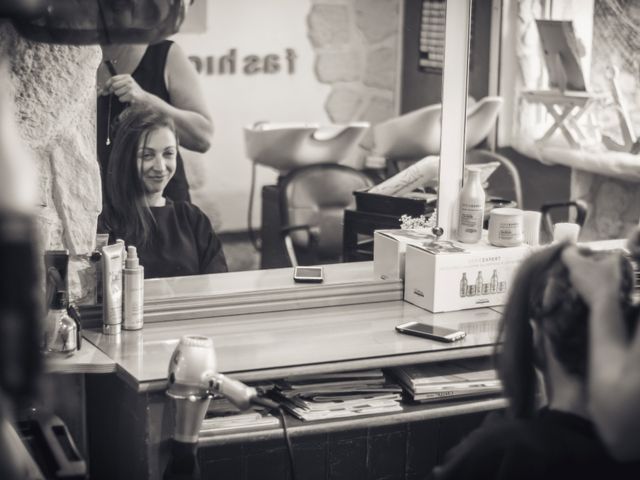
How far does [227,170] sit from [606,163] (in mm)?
1878

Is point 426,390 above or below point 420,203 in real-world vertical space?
below

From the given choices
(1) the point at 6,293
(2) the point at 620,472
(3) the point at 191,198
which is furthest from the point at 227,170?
(1) the point at 6,293

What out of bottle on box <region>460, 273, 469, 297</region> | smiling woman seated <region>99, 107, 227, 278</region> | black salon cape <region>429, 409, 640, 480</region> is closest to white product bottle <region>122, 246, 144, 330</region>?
smiling woman seated <region>99, 107, 227, 278</region>

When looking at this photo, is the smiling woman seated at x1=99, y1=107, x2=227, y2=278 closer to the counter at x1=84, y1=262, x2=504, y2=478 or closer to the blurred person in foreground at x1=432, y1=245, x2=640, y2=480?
the counter at x1=84, y1=262, x2=504, y2=478

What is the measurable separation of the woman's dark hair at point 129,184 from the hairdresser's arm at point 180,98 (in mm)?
54

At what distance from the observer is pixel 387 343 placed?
286cm

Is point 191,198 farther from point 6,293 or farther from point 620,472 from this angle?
point 6,293

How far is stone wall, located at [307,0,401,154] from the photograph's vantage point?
5.14 m

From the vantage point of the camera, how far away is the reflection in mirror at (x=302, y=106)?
4.39 metres

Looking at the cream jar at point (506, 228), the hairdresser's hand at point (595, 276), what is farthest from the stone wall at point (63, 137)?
the hairdresser's hand at point (595, 276)

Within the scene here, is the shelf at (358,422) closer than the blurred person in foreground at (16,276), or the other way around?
the blurred person in foreground at (16,276)

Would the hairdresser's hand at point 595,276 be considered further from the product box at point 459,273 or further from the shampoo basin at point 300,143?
the shampoo basin at point 300,143

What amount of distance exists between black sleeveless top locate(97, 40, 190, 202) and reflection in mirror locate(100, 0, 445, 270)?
1.07ft

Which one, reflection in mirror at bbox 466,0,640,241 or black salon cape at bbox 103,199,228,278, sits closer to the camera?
black salon cape at bbox 103,199,228,278
